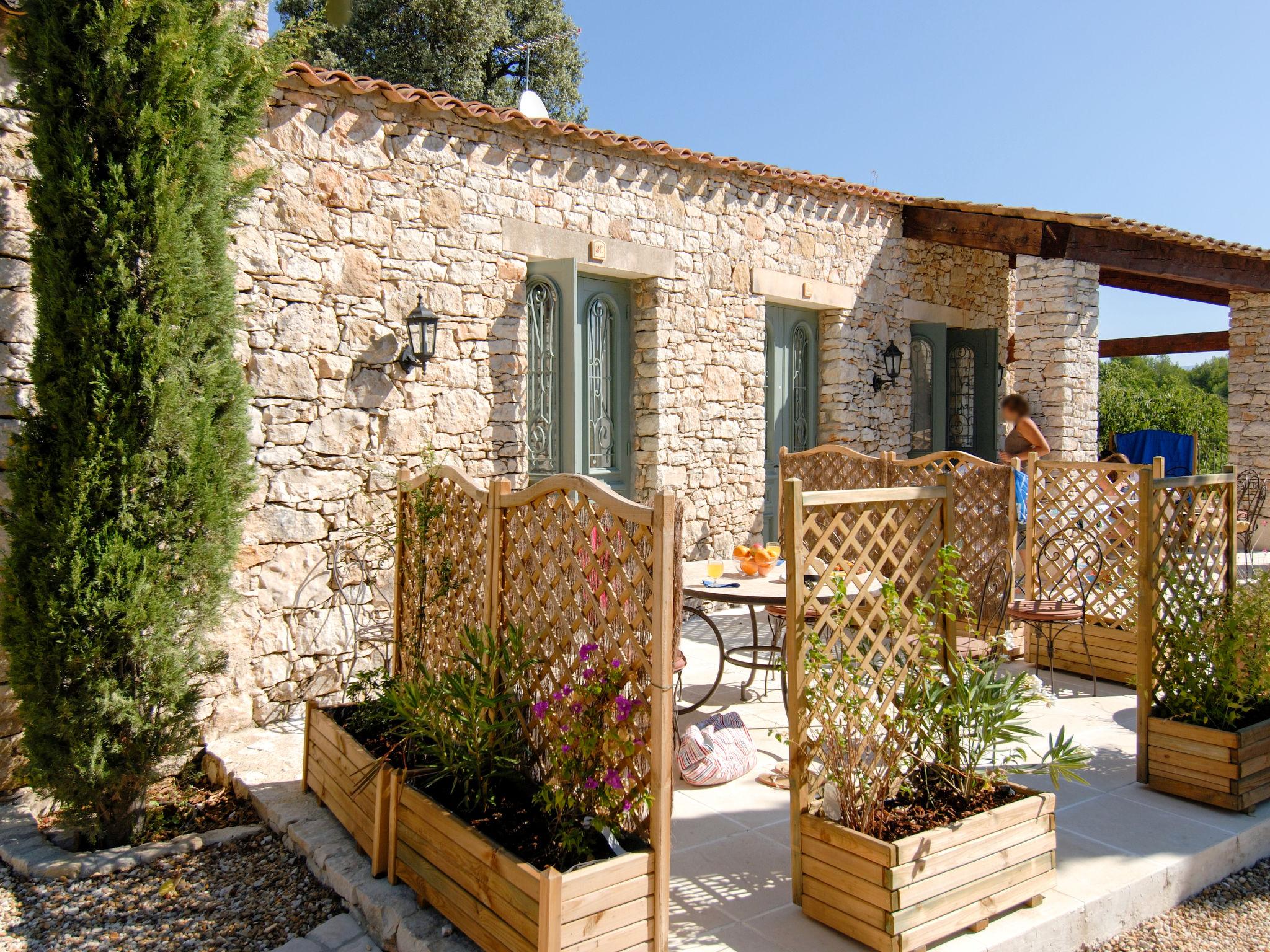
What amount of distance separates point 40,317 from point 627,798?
106 inches

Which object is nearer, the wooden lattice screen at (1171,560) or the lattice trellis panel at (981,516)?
the wooden lattice screen at (1171,560)

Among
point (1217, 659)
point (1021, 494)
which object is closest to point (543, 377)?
point (1021, 494)

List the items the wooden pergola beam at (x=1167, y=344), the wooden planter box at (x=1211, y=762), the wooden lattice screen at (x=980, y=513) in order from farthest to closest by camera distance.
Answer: the wooden pergola beam at (x=1167, y=344), the wooden lattice screen at (x=980, y=513), the wooden planter box at (x=1211, y=762)

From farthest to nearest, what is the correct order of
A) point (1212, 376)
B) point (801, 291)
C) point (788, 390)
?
1. point (1212, 376)
2. point (788, 390)
3. point (801, 291)

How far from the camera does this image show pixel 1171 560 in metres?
3.57

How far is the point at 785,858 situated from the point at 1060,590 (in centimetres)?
310

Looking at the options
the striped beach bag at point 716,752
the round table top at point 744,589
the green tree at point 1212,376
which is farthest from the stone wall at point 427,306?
the green tree at point 1212,376

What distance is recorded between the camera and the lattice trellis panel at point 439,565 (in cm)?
306

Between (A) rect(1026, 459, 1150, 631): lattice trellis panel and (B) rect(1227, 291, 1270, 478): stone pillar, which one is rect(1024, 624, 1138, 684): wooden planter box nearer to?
(A) rect(1026, 459, 1150, 631): lattice trellis panel

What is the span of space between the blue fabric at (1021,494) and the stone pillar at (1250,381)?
5759 millimetres

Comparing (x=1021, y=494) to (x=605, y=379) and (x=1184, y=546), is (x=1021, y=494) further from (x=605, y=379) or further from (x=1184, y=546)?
(x=605, y=379)

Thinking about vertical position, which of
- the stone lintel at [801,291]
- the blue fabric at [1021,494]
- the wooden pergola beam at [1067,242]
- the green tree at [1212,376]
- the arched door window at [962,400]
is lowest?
the blue fabric at [1021,494]

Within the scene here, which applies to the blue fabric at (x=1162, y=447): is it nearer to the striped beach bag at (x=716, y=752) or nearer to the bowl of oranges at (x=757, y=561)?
the bowl of oranges at (x=757, y=561)

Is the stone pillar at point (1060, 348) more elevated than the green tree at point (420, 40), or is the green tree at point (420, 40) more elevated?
the green tree at point (420, 40)
